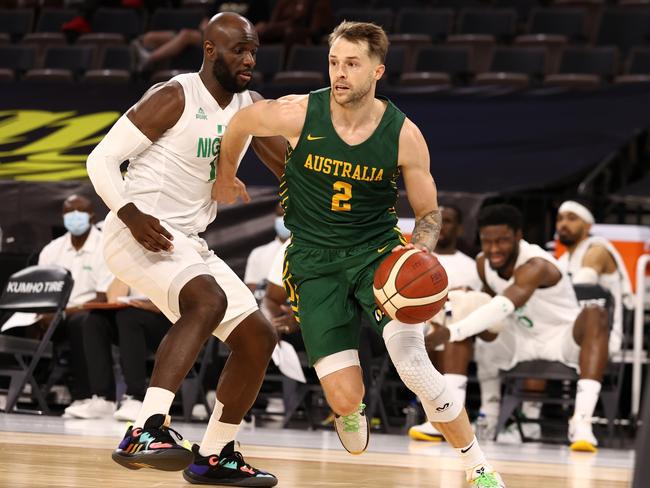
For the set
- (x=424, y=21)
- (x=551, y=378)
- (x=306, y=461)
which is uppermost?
(x=424, y=21)

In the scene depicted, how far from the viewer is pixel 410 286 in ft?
14.2

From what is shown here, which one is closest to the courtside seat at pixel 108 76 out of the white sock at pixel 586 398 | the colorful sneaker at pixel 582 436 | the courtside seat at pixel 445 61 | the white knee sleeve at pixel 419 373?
the courtside seat at pixel 445 61

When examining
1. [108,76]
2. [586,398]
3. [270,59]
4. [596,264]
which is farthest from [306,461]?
[270,59]

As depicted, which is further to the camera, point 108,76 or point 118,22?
point 118,22

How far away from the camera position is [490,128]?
10.2 metres

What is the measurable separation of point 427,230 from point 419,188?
0.53ft

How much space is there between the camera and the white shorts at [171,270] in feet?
15.8

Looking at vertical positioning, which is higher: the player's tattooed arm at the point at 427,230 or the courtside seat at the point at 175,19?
the courtside seat at the point at 175,19

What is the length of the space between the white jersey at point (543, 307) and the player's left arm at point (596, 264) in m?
0.40

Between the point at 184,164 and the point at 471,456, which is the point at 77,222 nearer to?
the point at 184,164

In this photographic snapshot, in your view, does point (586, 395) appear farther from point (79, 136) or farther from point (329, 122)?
point (79, 136)

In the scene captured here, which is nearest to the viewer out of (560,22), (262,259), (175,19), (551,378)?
(551,378)

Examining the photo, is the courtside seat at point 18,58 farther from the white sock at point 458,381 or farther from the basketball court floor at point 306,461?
the white sock at point 458,381

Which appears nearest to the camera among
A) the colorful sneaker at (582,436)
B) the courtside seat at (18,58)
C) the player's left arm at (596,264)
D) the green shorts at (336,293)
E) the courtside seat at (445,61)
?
the green shorts at (336,293)
